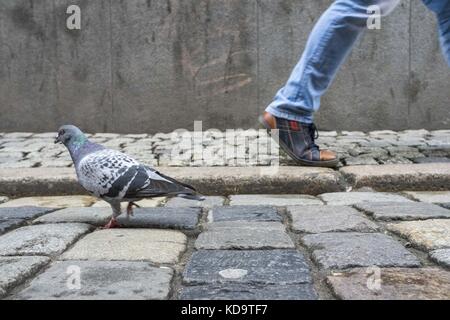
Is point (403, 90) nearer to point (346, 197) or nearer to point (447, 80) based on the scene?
point (447, 80)

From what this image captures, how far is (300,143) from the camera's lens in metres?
4.19

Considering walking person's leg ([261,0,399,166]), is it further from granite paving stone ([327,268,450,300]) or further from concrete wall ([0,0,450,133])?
concrete wall ([0,0,450,133])

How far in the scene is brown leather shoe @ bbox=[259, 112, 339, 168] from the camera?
414 cm

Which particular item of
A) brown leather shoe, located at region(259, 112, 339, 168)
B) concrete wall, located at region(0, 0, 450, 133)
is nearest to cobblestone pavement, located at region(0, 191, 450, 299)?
brown leather shoe, located at region(259, 112, 339, 168)

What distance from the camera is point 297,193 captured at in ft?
12.5

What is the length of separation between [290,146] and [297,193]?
49 centimetres

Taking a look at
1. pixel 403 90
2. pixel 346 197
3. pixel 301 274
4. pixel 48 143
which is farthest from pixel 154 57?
pixel 301 274

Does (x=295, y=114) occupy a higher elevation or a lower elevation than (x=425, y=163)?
higher

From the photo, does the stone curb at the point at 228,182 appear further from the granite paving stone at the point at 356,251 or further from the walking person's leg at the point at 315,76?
the granite paving stone at the point at 356,251

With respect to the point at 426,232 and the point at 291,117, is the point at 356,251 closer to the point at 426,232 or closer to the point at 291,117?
the point at 426,232

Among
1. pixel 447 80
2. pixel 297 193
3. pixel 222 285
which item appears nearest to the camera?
pixel 222 285

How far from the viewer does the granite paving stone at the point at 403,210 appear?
9.29ft

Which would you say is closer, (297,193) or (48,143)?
(297,193)

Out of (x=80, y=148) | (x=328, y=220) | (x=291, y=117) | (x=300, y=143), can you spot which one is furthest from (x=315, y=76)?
(x=80, y=148)
